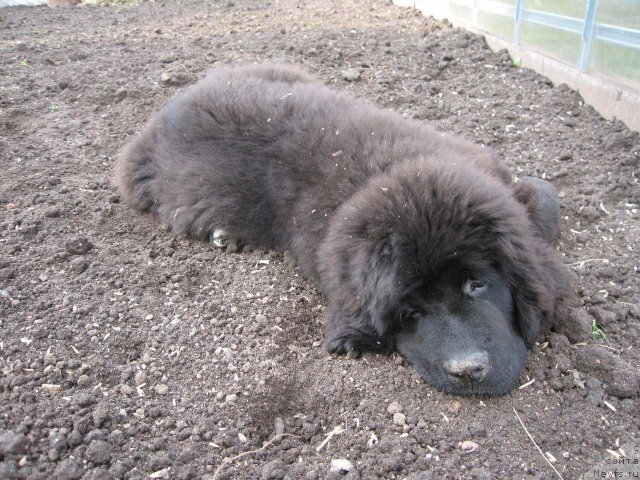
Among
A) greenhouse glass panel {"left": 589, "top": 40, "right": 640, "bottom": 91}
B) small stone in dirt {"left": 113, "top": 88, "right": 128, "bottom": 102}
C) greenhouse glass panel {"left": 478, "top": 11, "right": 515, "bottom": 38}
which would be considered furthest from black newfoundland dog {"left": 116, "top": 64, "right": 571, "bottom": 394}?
greenhouse glass panel {"left": 478, "top": 11, "right": 515, "bottom": 38}

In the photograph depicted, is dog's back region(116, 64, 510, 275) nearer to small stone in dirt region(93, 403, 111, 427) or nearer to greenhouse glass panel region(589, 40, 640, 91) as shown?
small stone in dirt region(93, 403, 111, 427)

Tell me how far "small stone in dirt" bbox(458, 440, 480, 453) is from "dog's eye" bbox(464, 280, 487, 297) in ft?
2.02

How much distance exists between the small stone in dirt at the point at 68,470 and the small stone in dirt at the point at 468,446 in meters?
1.46

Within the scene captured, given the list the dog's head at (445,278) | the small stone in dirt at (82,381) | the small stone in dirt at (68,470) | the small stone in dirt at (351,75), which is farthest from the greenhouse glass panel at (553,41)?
the small stone in dirt at (68,470)

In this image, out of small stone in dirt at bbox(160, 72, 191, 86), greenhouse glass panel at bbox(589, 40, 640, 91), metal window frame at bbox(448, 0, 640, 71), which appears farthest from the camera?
small stone in dirt at bbox(160, 72, 191, 86)

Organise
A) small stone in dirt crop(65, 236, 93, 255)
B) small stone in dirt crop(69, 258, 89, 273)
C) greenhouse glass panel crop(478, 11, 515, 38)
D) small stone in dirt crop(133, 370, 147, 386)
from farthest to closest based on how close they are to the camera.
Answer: greenhouse glass panel crop(478, 11, 515, 38)
small stone in dirt crop(65, 236, 93, 255)
small stone in dirt crop(69, 258, 89, 273)
small stone in dirt crop(133, 370, 147, 386)

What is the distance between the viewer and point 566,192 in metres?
3.86

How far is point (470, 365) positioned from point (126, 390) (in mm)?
1538

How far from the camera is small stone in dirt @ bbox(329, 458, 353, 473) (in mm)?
2127

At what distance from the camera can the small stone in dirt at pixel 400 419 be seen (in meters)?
2.32

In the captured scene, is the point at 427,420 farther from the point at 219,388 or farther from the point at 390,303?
the point at 219,388

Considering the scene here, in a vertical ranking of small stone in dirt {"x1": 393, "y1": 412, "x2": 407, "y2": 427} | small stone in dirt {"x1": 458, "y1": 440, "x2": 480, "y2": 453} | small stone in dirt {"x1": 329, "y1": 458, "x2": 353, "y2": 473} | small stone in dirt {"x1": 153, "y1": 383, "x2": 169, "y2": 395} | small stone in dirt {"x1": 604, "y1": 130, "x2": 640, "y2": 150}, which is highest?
small stone in dirt {"x1": 604, "y1": 130, "x2": 640, "y2": 150}

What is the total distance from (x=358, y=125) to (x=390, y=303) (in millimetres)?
1212

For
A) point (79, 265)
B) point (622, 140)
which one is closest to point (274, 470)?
point (79, 265)
